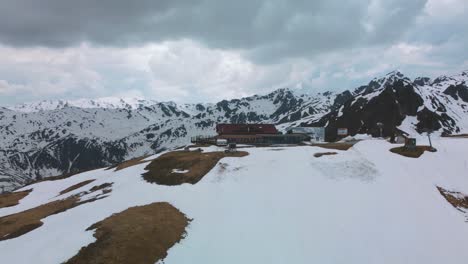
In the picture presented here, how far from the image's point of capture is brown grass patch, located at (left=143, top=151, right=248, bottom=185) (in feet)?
200

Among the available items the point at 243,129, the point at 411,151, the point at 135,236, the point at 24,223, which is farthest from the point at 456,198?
the point at 243,129

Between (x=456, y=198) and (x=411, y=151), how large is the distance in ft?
59.1

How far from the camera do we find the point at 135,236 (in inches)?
1382

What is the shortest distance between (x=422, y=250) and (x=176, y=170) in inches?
1661

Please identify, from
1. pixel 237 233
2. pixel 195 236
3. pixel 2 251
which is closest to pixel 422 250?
pixel 237 233

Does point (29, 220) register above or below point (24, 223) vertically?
below

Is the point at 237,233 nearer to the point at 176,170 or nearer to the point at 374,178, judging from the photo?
the point at 374,178

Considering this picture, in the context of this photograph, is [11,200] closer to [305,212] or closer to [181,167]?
[181,167]

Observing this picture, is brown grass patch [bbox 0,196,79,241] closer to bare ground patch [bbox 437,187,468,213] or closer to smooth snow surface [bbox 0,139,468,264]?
smooth snow surface [bbox 0,139,468,264]

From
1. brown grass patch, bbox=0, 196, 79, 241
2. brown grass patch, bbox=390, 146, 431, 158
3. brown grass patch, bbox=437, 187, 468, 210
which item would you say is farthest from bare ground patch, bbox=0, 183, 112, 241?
brown grass patch, bbox=390, 146, 431, 158

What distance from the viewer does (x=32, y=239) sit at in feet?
132

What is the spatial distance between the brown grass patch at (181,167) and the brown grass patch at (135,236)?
14.3 meters

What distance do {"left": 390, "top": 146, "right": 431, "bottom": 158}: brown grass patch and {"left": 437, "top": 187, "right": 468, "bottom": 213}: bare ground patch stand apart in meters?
13.3

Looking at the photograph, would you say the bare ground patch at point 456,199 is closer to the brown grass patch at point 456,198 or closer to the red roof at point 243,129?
the brown grass patch at point 456,198
